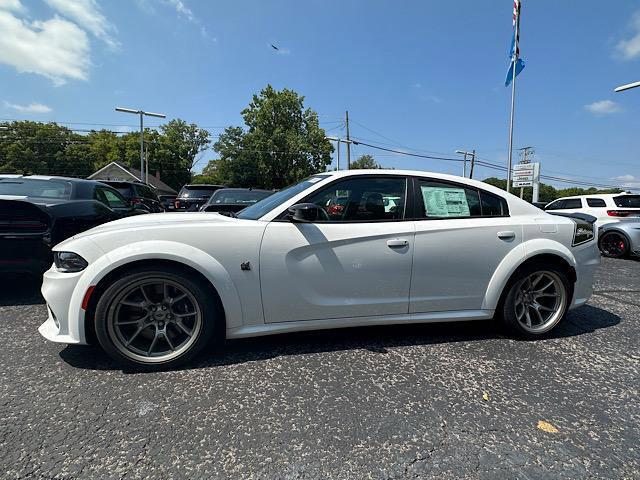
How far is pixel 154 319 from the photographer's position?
96.6 inches

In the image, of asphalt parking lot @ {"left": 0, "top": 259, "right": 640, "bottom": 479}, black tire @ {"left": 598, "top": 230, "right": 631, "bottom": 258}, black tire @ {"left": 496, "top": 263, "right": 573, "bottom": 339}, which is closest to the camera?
asphalt parking lot @ {"left": 0, "top": 259, "right": 640, "bottom": 479}

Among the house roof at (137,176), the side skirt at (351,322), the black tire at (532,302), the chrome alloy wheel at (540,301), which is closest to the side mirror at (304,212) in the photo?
the side skirt at (351,322)

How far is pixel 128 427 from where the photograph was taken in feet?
6.13

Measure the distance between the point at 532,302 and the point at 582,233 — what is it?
809 mm

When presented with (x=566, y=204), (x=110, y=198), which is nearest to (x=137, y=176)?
(x=110, y=198)

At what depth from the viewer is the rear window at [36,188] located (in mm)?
4316

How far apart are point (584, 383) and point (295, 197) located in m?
2.44

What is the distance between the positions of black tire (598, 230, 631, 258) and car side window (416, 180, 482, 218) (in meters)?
7.36

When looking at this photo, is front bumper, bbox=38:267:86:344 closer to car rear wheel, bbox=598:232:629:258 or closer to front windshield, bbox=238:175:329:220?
front windshield, bbox=238:175:329:220

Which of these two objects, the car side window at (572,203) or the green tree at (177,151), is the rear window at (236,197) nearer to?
the car side window at (572,203)

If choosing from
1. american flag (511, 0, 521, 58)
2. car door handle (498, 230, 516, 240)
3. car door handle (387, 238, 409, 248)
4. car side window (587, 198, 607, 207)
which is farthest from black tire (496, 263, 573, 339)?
american flag (511, 0, 521, 58)

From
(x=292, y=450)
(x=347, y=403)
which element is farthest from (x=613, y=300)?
(x=292, y=450)

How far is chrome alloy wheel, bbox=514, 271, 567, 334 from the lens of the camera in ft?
10.1

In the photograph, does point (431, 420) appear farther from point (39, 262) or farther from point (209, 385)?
point (39, 262)
